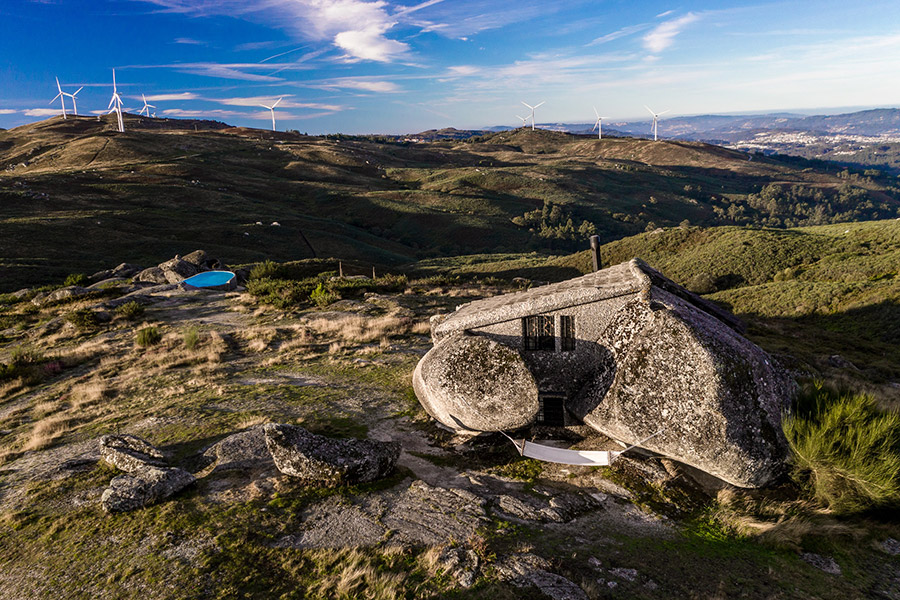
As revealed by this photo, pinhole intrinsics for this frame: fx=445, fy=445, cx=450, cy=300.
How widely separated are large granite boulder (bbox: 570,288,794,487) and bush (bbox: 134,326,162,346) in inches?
775

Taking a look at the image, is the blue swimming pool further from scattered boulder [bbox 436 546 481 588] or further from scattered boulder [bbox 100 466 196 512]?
scattered boulder [bbox 436 546 481 588]

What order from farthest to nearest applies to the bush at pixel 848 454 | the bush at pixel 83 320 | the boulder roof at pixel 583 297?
the bush at pixel 83 320 → the boulder roof at pixel 583 297 → the bush at pixel 848 454

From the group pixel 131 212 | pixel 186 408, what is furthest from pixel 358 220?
pixel 186 408

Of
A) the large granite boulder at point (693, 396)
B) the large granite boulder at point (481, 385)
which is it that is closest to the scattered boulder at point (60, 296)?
the large granite boulder at point (481, 385)

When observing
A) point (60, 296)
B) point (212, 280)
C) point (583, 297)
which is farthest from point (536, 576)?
point (60, 296)

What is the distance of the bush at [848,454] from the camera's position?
8.40m

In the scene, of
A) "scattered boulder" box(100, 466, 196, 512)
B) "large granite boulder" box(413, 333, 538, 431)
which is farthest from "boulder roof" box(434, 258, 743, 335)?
"scattered boulder" box(100, 466, 196, 512)

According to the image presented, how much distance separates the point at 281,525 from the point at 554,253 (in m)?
94.6

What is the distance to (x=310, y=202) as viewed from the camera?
114 m

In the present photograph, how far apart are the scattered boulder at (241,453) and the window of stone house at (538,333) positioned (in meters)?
6.56

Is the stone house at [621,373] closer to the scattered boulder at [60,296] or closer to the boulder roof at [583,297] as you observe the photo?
the boulder roof at [583,297]

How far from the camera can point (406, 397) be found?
13.9 meters

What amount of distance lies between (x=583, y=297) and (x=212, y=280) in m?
34.1

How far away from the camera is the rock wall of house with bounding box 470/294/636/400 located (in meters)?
10.8
